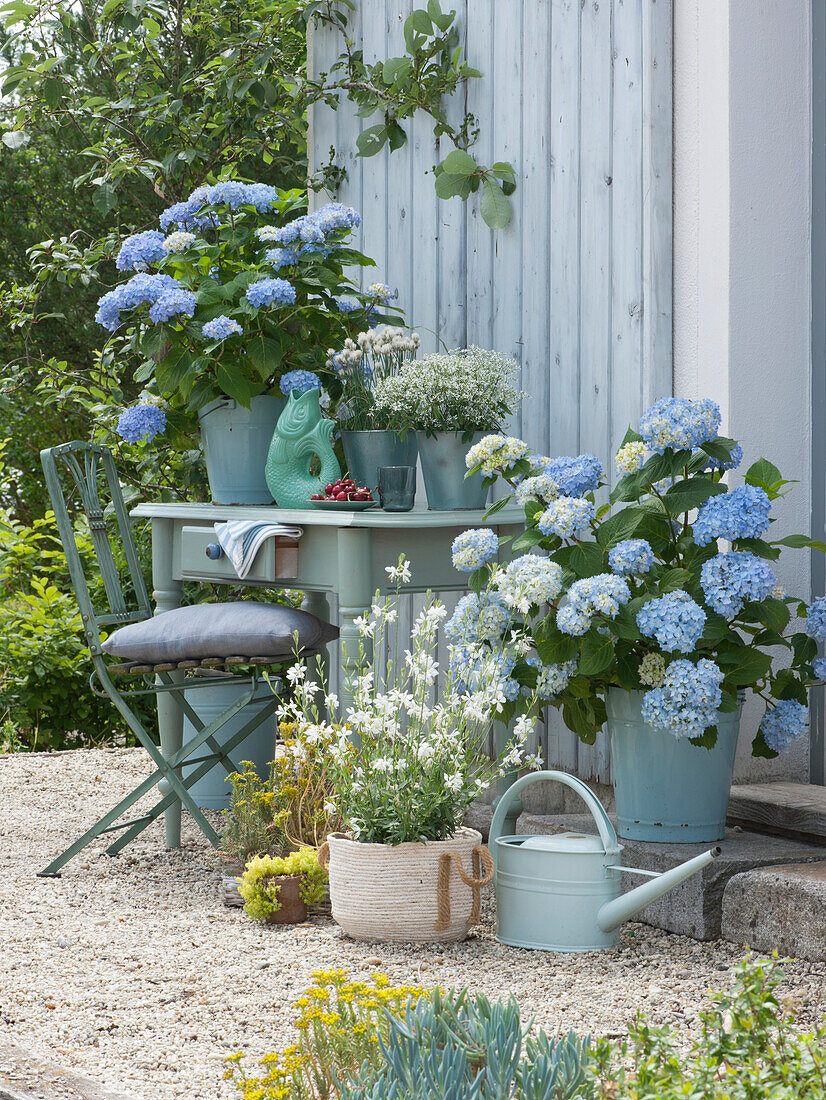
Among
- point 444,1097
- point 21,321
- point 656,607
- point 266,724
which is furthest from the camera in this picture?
point 21,321

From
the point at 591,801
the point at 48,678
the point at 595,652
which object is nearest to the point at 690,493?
the point at 595,652

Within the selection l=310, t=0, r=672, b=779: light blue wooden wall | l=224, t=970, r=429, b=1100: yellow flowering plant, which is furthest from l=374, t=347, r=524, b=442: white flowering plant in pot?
l=224, t=970, r=429, b=1100: yellow flowering plant

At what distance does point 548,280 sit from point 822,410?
33.8 inches

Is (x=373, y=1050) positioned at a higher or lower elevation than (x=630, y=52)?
lower

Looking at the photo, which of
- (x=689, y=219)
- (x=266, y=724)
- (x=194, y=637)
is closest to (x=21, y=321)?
(x=266, y=724)

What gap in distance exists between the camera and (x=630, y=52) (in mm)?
3188

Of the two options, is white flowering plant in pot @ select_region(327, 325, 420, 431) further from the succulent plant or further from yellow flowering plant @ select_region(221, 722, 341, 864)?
the succulent plant

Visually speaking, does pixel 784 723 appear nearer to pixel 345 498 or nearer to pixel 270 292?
pixel 345 498

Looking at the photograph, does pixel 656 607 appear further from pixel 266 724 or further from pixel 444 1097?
pixel 266 724

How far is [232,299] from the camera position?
11.2ft

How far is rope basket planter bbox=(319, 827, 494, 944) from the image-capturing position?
8.20ft

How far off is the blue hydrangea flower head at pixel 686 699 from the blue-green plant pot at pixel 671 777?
0.14 meters

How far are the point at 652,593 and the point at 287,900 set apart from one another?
100 centimetres

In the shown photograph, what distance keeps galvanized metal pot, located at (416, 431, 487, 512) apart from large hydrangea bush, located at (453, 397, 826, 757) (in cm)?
41
